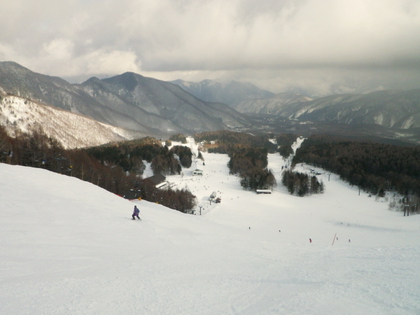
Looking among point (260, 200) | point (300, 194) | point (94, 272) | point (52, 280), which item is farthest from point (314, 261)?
point (300, 194)

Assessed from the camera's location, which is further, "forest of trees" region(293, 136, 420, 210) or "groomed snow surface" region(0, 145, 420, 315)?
"forest of trees" region(293, 136, 420, 210)

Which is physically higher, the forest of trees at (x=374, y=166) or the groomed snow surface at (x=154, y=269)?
the forest of trees at (x=374, y=166)

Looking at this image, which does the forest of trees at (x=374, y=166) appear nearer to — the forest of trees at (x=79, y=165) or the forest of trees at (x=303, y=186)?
the forest of trees at (x=303, y=186)

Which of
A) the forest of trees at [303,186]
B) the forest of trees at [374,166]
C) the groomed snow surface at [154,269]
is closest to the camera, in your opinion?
the groomed snow surface at [154,269]

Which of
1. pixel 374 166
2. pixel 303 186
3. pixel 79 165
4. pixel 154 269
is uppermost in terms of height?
pixel 374 166

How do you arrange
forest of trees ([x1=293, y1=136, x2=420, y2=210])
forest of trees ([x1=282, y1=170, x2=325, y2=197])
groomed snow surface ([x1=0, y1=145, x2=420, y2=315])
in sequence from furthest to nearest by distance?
forest of trees ([x1=293, y1=136, x2=420, y2=210]) < forest of trees ([x1=282, y1=170, x2=325, y2=197]) < groomed snow surface ([x1=0, y1=145, x2=420, y2=315])

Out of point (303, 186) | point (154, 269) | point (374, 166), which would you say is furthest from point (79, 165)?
point (374, 166)

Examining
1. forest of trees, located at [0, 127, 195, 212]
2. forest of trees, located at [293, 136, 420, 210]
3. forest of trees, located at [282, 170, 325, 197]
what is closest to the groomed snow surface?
forest of trees, located at [0, 127, 195, 212]

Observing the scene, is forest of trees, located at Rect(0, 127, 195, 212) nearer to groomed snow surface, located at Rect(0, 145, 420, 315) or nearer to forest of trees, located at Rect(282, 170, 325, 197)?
groomed snow surface, located at Rect(0, 145, 420, 315)

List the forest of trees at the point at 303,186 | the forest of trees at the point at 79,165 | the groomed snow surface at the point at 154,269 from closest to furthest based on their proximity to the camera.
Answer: the groomed snow surface at the point at 154,269
the forest of trees at the point at 79,165
the forest of trees at the point at 303,186

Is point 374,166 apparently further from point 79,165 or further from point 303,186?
point 79,165

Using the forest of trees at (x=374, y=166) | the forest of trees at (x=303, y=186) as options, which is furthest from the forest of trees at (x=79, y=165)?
the forest of trees at (x=374, y=166)

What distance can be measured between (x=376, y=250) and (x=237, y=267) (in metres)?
10.2

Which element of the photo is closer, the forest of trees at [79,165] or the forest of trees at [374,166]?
the forest of trees at [79,165]
